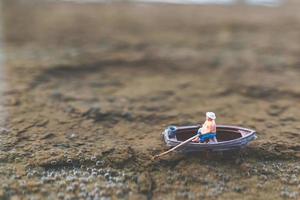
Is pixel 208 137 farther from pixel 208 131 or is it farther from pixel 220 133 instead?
pixel 220 133

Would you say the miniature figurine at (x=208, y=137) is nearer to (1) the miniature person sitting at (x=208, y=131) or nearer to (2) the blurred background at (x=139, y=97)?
(1) the miniature person sitting at (x=208, y=131)

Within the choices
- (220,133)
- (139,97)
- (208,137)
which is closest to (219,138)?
(220,133)

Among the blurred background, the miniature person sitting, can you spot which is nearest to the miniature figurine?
the miniature person sitting

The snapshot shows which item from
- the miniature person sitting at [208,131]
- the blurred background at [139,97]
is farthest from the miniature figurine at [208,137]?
the blurred background at [139,97]

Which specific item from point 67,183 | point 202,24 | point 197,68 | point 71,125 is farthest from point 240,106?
point 202,24

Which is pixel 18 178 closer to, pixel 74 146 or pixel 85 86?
pixel 74 146

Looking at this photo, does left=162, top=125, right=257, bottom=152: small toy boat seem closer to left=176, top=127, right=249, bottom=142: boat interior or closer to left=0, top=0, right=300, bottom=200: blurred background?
left=176, top=127, right=249, bottom=142: boat interior

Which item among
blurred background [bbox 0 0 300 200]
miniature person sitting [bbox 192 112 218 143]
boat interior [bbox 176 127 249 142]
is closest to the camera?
blurred background [bbox 0 0 300 200]

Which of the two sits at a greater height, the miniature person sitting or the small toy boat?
the miniature person sitting
